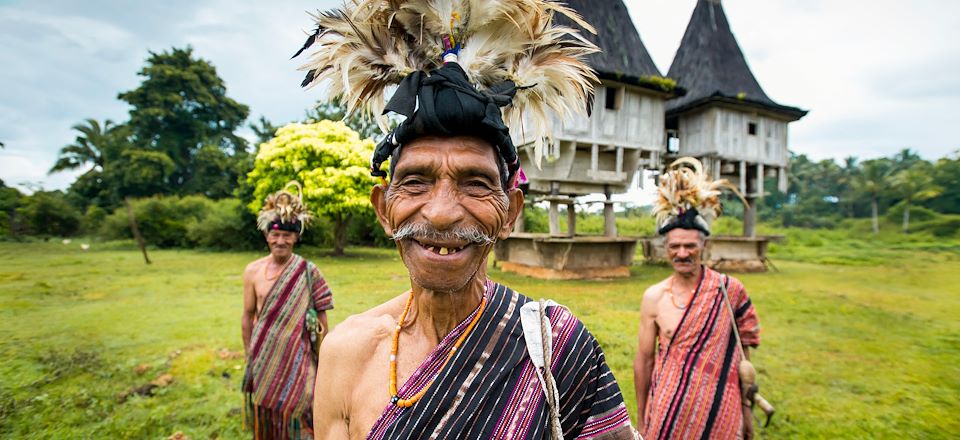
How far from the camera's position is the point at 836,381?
20.9 ft

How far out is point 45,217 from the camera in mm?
13906

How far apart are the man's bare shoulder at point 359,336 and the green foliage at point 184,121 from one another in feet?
138

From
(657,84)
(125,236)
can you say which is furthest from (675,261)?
(125,236)

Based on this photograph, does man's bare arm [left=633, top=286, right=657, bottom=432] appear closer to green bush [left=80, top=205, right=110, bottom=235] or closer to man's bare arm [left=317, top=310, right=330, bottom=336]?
man's bare arm [left=317, top=310, right=330, bottom=336]

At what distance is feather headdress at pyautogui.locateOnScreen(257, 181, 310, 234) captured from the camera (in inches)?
181

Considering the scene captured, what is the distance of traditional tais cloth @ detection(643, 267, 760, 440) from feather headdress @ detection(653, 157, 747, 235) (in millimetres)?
453

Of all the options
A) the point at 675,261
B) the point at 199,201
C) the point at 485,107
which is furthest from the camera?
the point at 199,201

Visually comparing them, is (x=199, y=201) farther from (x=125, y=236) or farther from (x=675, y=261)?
(x=675, y=261)

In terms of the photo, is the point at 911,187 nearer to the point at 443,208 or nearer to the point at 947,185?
the point at 947,185

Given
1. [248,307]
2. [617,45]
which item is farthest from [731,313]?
[617,45]

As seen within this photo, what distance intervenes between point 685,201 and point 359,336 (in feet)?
9.74

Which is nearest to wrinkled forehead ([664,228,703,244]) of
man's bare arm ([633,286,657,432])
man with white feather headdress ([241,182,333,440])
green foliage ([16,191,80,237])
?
man's bare arm ([633,286,657,432])

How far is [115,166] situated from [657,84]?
41.6m

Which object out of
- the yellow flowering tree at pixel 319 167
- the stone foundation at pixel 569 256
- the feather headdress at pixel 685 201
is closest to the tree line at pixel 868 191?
the stone foundation at pixel 569 256
